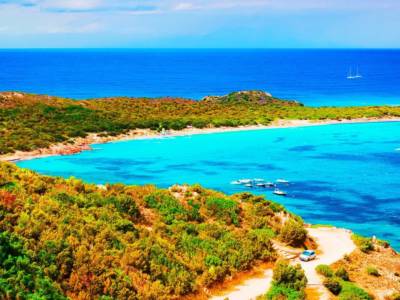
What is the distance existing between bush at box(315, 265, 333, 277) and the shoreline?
144ft

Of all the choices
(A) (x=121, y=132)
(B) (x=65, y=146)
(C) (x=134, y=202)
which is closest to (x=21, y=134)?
(B) (x=65, y=146)

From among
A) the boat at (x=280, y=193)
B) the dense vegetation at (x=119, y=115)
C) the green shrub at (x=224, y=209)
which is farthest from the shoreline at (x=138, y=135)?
the green shrub at (x=224, y=209)

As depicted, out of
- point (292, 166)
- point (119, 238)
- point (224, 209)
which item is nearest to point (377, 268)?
point (224, 209)

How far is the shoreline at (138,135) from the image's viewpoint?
63.8m

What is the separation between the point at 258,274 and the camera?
2581 centimetres

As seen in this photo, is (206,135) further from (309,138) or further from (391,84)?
(391,84)

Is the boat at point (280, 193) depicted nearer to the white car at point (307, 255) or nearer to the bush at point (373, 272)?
the white car at point (307, 255)

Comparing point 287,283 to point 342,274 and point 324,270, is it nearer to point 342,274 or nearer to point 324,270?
point 324,270

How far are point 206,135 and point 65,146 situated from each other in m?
21.3

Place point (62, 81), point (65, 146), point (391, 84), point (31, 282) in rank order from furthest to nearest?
point (62, 81), point (391, 84), point (65, 146), point (31, 282)

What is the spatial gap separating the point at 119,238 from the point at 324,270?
10360 mm

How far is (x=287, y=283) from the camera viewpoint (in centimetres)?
2323

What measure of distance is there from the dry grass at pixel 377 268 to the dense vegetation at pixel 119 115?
46963mm

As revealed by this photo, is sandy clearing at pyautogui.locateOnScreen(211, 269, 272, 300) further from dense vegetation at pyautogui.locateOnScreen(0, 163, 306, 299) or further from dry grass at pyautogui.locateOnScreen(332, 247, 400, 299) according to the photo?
dry grass at pyautogui.locateOnScreen(332, 247, 400, 299)
